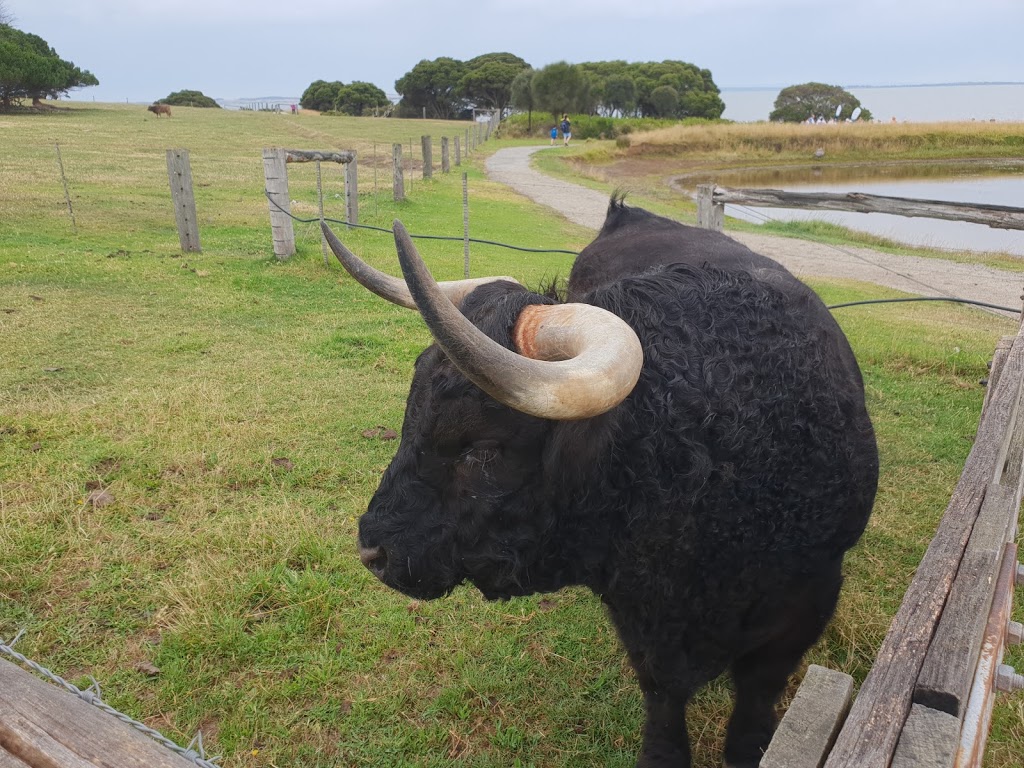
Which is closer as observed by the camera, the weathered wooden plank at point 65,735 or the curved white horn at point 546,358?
the weathered wooden plank at point 65,735

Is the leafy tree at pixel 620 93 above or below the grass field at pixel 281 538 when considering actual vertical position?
above

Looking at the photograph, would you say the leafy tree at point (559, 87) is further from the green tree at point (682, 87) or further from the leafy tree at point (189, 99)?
the leafy tree at point (189, 99)

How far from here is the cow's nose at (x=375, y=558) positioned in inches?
92.9

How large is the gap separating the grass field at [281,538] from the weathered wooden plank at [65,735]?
1.65 m

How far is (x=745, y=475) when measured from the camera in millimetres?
2150

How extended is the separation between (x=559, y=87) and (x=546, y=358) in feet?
214

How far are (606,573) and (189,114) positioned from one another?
6162 centimetres

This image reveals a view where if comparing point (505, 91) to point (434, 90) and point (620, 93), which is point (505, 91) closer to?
point (434, 90)

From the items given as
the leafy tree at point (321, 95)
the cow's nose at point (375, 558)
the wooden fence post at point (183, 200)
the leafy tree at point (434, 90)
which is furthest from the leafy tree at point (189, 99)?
the cow's nose at point (375, 558)

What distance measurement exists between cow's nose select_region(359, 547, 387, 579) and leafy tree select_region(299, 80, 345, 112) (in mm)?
82152

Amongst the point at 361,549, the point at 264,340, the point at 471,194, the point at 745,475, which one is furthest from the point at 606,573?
the point at 471,194

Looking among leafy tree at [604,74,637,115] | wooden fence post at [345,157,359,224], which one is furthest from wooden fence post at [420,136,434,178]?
leafy tree at [604,74,637,115]

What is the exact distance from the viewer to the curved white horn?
1.56 m

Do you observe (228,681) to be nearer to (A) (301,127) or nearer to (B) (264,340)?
(B) (264,340)
